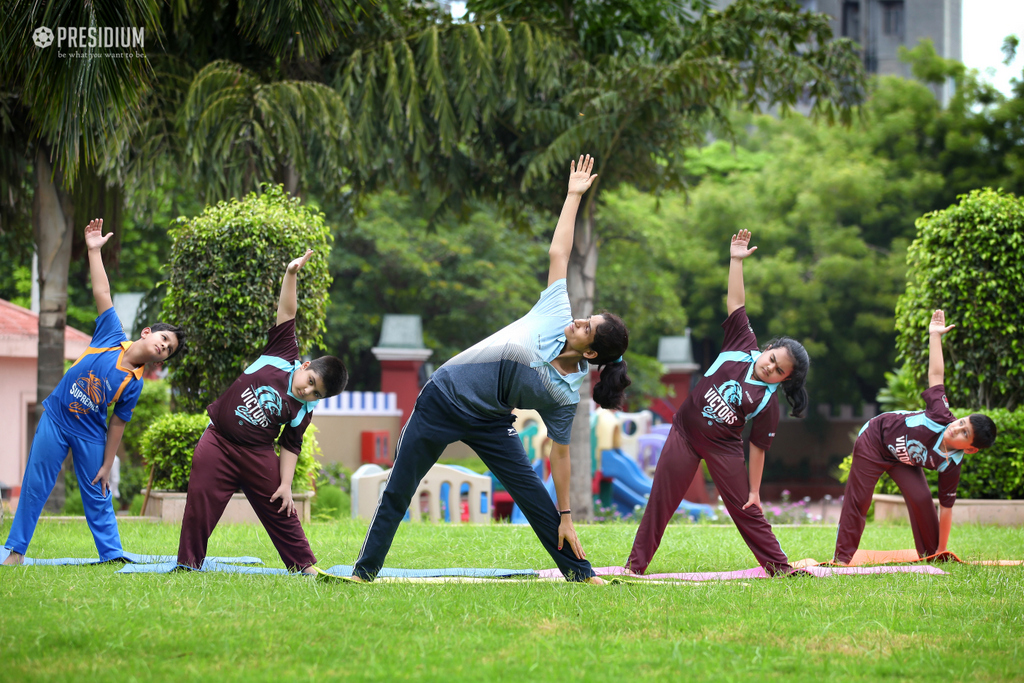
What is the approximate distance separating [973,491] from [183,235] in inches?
341

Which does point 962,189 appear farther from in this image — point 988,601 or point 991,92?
point 988,601

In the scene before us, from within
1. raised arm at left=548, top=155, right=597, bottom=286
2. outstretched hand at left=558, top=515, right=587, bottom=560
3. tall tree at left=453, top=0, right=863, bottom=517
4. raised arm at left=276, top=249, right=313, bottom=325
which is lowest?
outstretched hand at left=558, top=515, right=587, bottom=560

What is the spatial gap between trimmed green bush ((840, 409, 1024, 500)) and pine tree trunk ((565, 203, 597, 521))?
5.02 metres

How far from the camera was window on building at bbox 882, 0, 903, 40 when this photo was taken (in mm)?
50938

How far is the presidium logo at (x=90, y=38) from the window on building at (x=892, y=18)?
51724 mm

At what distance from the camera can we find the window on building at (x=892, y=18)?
2005 inches

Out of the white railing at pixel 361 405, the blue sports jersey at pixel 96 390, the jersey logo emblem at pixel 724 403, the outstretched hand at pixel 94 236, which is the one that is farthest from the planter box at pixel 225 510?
the white railing at pixel 361 405

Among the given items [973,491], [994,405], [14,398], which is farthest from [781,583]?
[14,398]

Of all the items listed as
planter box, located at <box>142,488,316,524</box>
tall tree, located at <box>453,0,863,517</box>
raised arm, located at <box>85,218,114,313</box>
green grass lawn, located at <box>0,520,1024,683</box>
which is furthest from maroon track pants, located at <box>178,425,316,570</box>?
tall tree, located at <box>453,0,863,517</box>

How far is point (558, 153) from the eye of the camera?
13.0m

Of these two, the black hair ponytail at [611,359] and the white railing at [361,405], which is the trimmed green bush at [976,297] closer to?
the black hair ponytail at [611,359]

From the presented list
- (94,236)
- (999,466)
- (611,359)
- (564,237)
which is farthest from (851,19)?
(94,236)

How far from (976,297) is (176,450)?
8.39 meters

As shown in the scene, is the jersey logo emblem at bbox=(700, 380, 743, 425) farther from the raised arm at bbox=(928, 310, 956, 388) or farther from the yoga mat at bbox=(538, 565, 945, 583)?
the raised arm at bbox=(928, 310, 956, 388)
